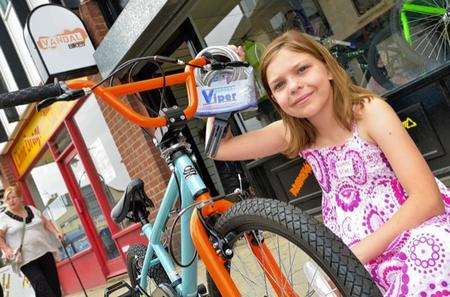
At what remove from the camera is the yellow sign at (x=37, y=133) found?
8.60 m

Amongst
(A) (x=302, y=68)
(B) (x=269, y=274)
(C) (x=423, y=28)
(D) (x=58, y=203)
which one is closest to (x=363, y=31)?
(C) (x=423, y=28)

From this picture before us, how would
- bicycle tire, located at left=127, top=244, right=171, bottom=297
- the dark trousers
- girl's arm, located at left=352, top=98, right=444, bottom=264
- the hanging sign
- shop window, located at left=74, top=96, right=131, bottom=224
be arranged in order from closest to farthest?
girl's arm, located at left=352, top=98, right=444, bottom=264, bicycle tire, located at left=127, top=244, right=171, bottom=297, the dark trousers, the hanging sign, shop window, located at left=74, top=96, right=131, bottom=224

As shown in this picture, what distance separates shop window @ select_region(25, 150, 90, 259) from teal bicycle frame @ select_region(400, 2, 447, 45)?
7.15m

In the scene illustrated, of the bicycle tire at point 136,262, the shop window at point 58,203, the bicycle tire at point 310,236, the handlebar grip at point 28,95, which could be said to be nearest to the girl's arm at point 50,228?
the bicycle tire at point 136,262

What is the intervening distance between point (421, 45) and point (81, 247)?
25.2 ft

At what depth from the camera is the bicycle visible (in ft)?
4.63

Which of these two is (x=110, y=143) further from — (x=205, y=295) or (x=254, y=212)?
(x=254, y=212)

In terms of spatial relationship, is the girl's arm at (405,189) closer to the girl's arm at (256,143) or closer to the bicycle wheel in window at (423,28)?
the girl's arm at (256,143)

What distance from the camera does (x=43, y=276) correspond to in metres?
5.16

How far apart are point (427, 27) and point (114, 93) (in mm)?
2907

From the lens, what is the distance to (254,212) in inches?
63.9

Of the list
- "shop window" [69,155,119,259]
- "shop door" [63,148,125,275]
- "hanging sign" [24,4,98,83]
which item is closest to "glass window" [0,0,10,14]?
"shop door" [63,148,125,275]

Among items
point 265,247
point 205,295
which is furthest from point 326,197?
point 205,295

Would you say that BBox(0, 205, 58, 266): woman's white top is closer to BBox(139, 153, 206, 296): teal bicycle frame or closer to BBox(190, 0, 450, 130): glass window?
BBox(190, 0, 450, 130): glass window
